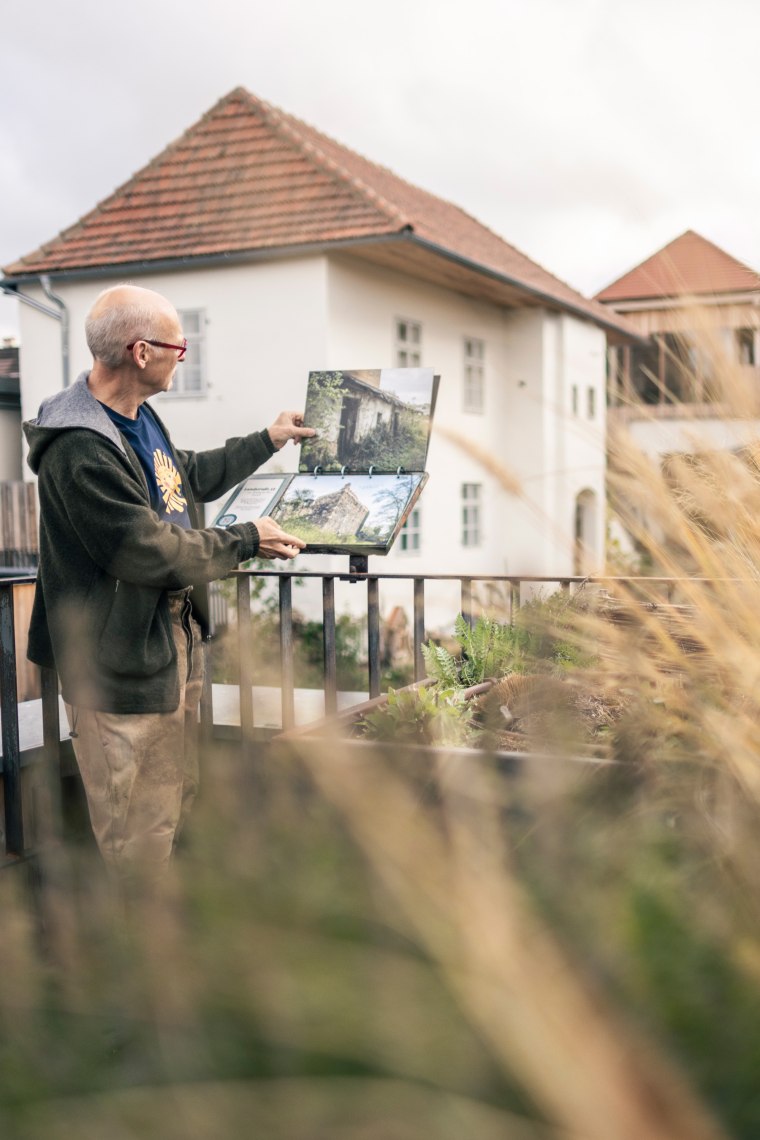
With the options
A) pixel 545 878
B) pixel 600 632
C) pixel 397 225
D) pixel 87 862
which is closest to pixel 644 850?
pixel 545 878

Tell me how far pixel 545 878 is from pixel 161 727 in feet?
6.79

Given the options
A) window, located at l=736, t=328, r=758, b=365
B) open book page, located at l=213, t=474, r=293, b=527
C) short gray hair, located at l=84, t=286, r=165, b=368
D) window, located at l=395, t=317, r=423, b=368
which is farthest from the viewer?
window, located at l=395, t=317, r=423, b=368

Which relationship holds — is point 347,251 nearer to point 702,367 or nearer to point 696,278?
point 696,278

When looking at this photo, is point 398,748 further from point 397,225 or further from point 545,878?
point 397,225

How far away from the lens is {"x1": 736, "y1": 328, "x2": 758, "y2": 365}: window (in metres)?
1.69

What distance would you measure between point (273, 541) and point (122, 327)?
23.2 inches

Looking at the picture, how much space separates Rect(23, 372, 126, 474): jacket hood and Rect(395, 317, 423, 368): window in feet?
39.1

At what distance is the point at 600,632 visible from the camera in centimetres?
144

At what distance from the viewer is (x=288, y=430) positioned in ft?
11.0

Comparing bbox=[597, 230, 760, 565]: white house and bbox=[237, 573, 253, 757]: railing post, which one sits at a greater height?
bbox=[597, 230, 760, 565]: white house

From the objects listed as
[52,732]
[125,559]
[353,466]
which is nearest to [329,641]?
[353,466]

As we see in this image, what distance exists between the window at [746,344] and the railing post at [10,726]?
1952 millimetres

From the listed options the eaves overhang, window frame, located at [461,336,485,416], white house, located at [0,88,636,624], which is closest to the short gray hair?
white house, located at [0,88,636,624]

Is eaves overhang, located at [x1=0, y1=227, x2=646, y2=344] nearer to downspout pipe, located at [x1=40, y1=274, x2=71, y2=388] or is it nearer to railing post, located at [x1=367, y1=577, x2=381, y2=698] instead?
downspout pipe, located at [x1=40, y1=274, x2=71, y2=388]
